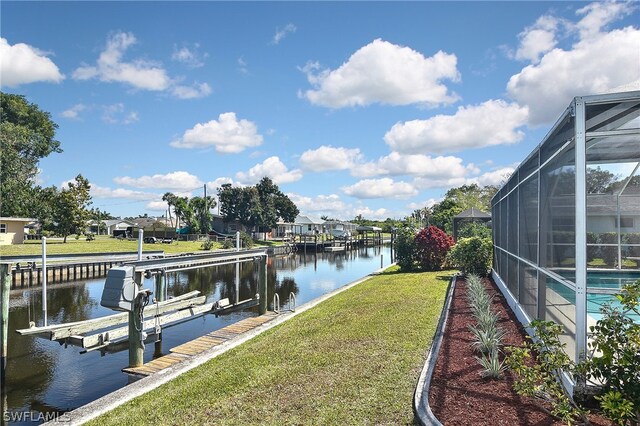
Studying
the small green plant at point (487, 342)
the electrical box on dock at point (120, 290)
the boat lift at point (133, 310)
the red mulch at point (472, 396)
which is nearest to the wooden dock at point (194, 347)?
the boat lift at point (133, 310)

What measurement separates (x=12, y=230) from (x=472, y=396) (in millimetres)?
41189

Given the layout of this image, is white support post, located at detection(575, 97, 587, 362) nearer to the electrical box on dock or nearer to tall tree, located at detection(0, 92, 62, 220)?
the electrical box on dock

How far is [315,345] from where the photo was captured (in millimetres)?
7676

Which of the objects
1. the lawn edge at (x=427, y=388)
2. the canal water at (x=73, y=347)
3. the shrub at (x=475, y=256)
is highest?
the shrub at (x=475, y=256)

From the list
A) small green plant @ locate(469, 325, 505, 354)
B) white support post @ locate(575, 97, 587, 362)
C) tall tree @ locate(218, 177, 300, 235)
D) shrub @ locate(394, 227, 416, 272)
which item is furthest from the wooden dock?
tall tree @ locate(218, 177, 300, 235)

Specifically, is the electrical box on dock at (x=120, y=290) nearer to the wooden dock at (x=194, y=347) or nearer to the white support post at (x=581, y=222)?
the wooden dock at (x=194, y=347)

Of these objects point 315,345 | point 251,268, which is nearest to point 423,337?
point 315,345

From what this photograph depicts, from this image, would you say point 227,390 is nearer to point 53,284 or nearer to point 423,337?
point 423,337

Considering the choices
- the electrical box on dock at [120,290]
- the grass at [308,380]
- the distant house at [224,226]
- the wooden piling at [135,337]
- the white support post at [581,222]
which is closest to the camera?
the white support post at [581,222]

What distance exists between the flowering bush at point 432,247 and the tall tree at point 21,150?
38.0 meters

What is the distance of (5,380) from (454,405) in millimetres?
9041

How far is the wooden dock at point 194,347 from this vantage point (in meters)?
7.54

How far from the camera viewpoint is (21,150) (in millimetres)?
44812

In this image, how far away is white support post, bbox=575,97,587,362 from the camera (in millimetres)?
4273
